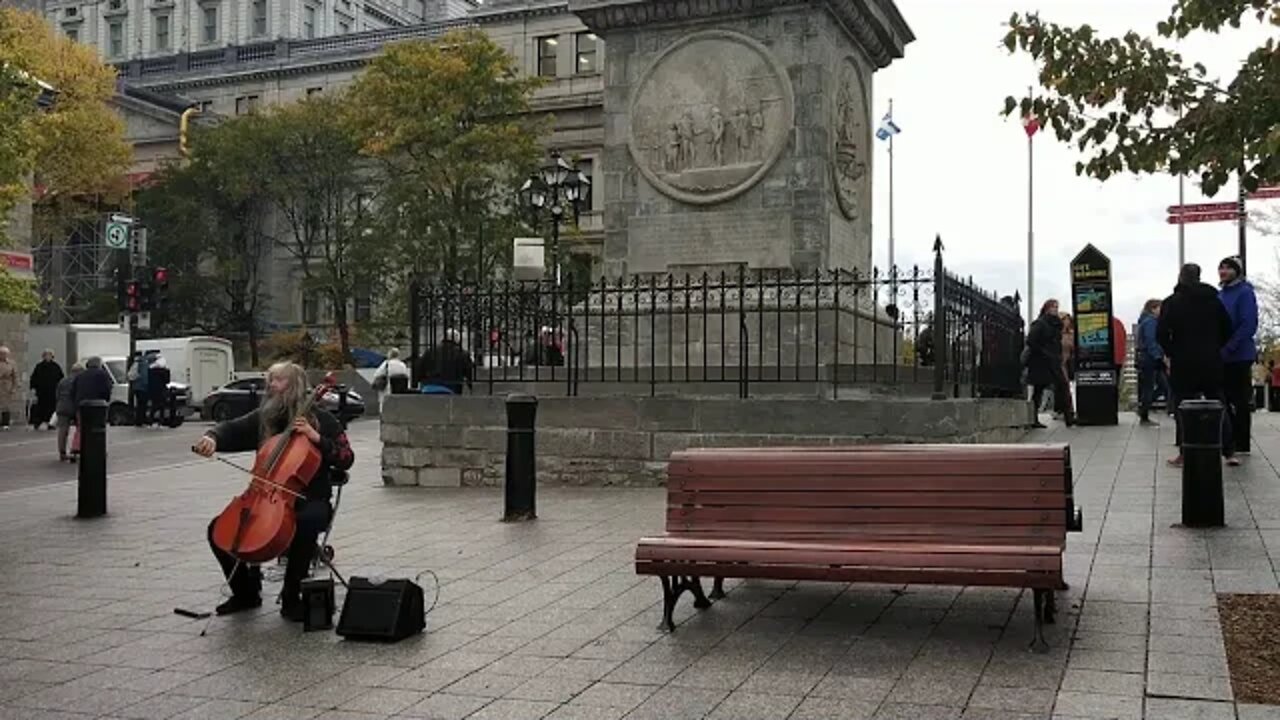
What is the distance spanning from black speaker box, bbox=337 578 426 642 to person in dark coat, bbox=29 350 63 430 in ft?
78.3

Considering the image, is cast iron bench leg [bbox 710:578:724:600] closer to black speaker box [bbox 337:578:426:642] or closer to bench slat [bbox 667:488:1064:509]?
bench slat [bbox 667:488:1064:509]

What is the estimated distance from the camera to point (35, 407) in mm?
29406

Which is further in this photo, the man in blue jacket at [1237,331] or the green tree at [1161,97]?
the man in blue jacket at [1237,331]

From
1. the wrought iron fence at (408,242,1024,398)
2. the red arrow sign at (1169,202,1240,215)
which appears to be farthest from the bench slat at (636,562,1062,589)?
the red arrow sign at (1169,202,1240,215)

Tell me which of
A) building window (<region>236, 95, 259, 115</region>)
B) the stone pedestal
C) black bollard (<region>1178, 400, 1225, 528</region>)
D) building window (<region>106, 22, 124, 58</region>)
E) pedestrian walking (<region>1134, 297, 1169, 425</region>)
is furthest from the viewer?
building window (<region>106, 22, 124, 58</region>)

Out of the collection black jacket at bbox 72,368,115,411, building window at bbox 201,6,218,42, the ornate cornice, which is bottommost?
black jacket at bbox 72,368,115,411

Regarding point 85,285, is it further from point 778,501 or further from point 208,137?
point 778,501

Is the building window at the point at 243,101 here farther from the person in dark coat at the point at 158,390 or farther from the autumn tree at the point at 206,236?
the person in dark coat at the point at 158,390

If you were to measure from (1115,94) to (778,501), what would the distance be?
263cm

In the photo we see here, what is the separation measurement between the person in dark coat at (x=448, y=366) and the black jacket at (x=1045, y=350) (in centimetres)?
861

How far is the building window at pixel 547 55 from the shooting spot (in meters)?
58.3

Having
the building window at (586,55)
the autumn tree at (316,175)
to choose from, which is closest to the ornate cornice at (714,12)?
the autumn tree at (316,175)

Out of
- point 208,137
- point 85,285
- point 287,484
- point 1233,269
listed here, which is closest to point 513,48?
point 208,137

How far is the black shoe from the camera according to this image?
22.7ft
